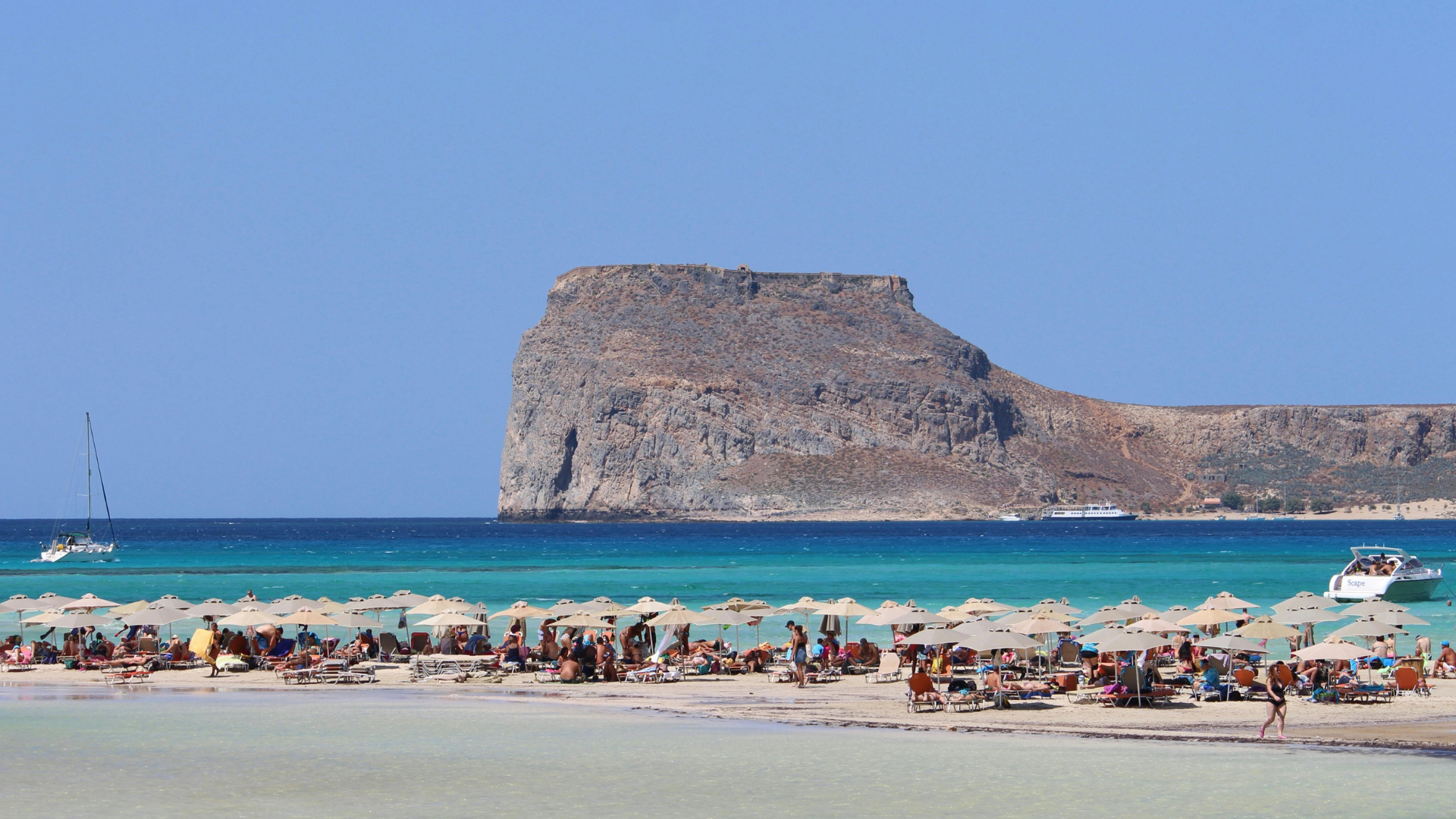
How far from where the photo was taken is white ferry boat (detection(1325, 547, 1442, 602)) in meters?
47.0

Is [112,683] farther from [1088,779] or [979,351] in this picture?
[979,351]

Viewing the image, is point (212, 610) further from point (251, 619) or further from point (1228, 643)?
point (1228, 643)

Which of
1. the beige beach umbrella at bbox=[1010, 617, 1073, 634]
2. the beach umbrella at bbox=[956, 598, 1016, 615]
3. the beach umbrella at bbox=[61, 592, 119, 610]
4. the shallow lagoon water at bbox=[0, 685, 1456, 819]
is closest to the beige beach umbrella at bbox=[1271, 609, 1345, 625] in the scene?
the beach umbrella at bbox=[956, 598, 1016, 615]

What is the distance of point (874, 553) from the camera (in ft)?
297

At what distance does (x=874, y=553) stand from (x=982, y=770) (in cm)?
7428

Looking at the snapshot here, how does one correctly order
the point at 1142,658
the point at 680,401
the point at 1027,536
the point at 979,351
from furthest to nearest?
the point at 979,351 < the point at 680,401 < the point at 1027,536 < the point at 1142,658

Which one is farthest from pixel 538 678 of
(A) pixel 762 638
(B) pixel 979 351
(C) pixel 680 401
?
(B) pixel 979 351

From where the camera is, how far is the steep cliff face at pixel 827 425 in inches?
6161

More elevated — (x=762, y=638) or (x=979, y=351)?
(x=979, y=351)

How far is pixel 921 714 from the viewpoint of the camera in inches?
855

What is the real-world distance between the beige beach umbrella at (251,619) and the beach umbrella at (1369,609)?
1889cm

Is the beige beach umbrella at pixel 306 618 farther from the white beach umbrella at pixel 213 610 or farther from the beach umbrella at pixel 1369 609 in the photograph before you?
the beach umbrella at pixel 1369 609

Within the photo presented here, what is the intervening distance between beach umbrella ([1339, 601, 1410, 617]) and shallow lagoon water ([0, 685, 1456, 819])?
960 centimetres

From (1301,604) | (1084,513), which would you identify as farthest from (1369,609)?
(1084,513)
